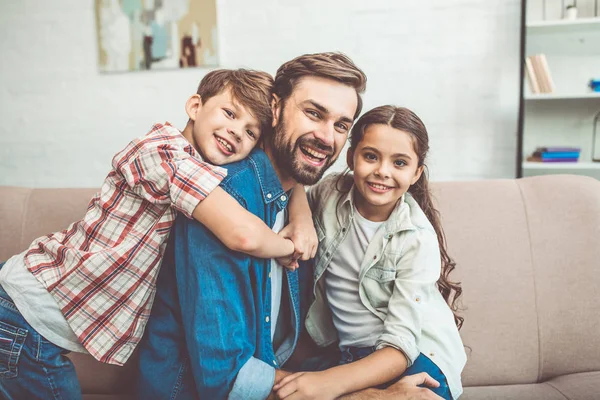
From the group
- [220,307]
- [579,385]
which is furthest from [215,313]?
[579,385]

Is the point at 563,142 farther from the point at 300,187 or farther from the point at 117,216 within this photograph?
the point at 117,216

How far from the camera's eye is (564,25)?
8.75 ft

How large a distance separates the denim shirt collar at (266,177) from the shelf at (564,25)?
2217 millimetres

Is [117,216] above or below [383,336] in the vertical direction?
above

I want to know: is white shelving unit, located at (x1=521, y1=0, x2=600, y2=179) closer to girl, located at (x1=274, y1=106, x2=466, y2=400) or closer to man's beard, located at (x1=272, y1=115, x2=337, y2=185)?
girl, located at (x1=274, y1=106, x2=466, y2=400)

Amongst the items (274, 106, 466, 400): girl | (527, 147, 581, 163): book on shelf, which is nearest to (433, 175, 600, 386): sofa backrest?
(274, 106, 466, 400): girl

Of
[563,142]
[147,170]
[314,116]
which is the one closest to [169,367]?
[147,170]

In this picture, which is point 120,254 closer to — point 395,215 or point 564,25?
point 395,215

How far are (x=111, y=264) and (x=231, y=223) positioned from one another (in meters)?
0.36

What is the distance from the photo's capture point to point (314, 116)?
1262 millimetres

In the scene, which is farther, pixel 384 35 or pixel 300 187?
pixel 384 35

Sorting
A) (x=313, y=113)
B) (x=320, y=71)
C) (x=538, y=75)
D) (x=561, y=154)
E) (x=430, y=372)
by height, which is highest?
(x=538, y=75)

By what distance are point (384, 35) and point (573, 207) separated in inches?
63.4

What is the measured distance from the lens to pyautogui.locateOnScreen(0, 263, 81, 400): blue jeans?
3.77 ft
